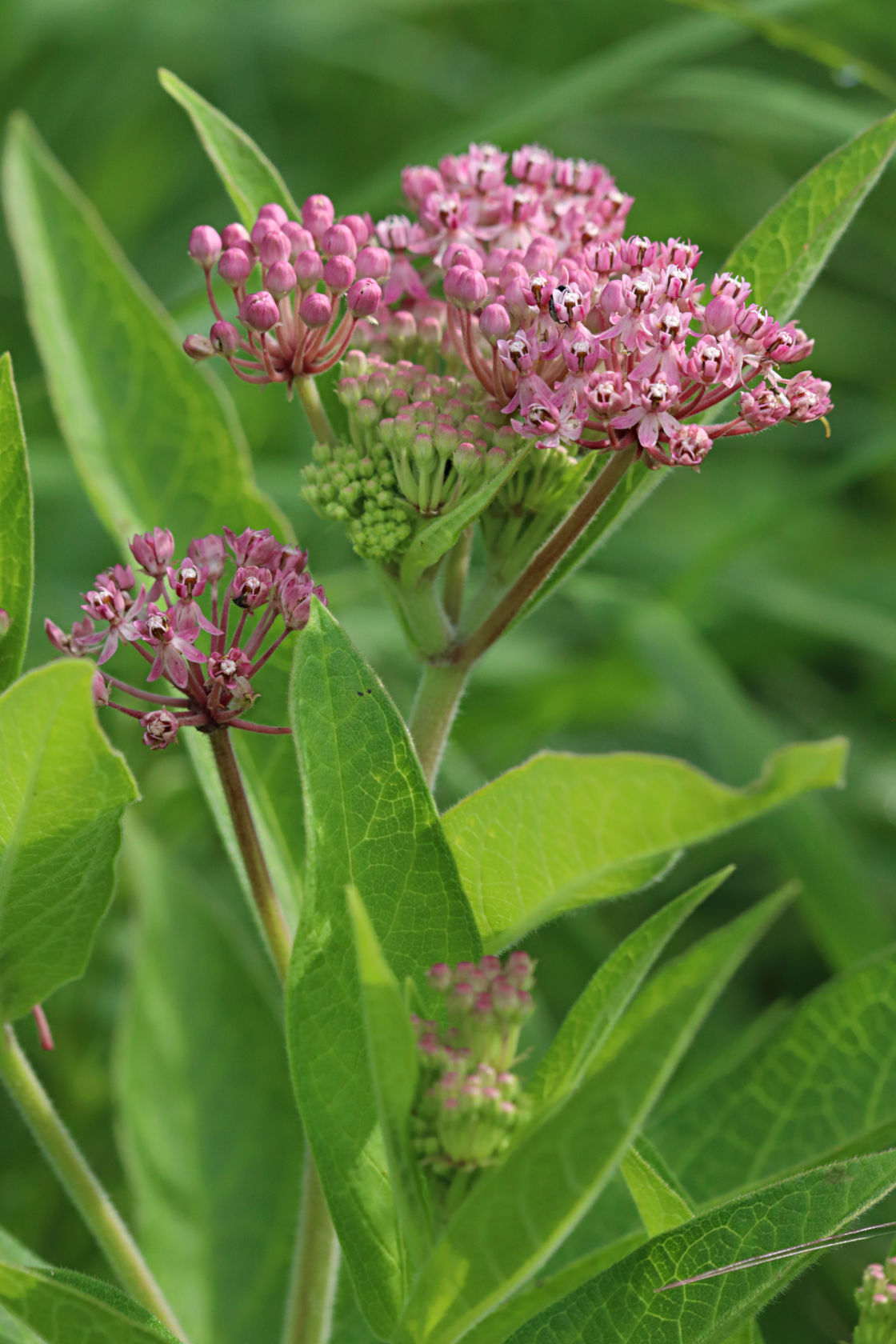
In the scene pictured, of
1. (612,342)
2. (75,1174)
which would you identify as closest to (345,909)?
(75,1174)

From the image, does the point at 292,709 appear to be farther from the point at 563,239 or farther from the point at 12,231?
the point at 12,231

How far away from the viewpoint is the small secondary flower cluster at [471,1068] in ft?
3.80

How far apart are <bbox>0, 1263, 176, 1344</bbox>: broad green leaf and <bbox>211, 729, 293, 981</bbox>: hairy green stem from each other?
1.37 feet

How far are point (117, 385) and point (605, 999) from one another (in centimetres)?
126

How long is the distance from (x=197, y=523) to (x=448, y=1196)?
1056 mm

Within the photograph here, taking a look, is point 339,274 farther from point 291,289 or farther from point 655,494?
point 655,494

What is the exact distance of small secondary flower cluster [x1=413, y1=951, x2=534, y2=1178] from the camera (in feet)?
3.80

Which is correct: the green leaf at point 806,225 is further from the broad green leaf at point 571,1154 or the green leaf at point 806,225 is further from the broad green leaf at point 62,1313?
the broad green leaf at point 62,1313

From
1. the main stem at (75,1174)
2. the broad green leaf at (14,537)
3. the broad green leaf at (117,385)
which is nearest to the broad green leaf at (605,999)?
the main stem at (75,1174)

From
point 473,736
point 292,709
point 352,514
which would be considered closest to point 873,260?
point 473,736

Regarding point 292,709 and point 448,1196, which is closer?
point 448,1196

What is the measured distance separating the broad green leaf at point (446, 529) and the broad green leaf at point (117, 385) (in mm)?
441

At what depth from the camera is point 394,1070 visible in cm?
114

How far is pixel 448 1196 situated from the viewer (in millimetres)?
1210
